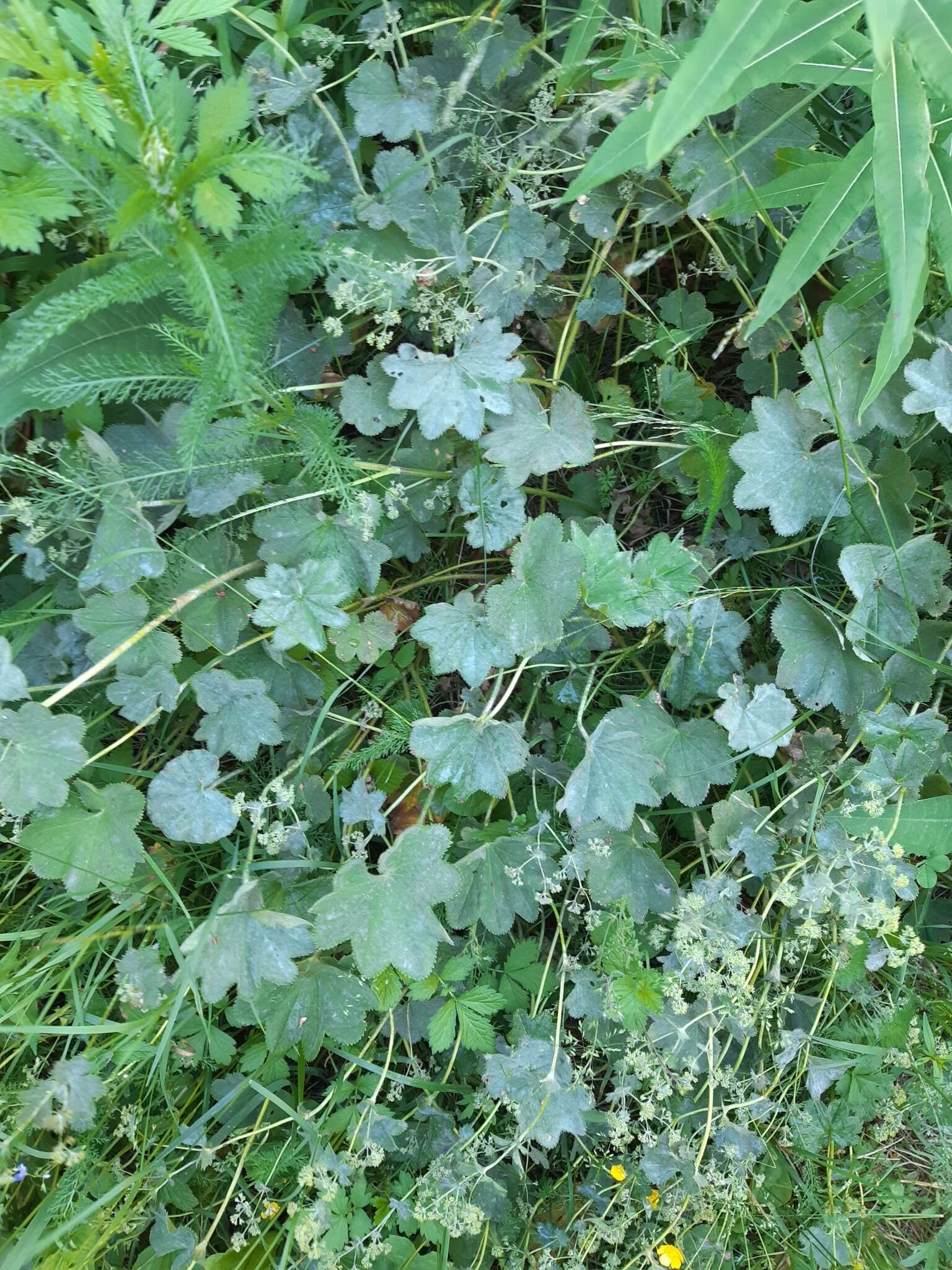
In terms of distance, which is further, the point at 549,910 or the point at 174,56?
the point at 549,910

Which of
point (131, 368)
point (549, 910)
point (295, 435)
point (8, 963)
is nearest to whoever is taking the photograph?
point (131, 368)

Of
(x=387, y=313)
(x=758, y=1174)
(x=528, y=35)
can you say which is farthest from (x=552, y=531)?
(x=758, y=1174)

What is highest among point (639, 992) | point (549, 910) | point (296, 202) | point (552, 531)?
point (296, 202)

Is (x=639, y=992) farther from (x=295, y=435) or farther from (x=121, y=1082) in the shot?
(x=295, y=435)

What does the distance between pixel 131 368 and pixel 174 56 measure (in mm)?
865

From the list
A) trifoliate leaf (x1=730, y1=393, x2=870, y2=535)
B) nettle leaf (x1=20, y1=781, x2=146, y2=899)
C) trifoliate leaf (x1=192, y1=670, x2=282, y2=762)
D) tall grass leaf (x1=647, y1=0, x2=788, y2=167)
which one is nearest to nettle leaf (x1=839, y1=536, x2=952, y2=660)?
trifoliate leaf (x1=730, y1=393, x2=870, y2=535)

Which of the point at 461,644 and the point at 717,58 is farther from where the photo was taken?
the point at 461,644

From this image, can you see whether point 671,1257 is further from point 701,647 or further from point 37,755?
point 37,755

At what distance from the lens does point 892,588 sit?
1.82 metres

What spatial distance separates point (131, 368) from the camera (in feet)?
5.19

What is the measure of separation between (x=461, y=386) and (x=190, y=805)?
1.06m

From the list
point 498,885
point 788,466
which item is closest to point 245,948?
point 498,885

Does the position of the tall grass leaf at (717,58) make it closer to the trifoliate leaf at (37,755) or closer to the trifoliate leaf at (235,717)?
the trifoliate leaf at (235,717)

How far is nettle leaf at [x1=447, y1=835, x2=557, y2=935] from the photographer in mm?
1782
